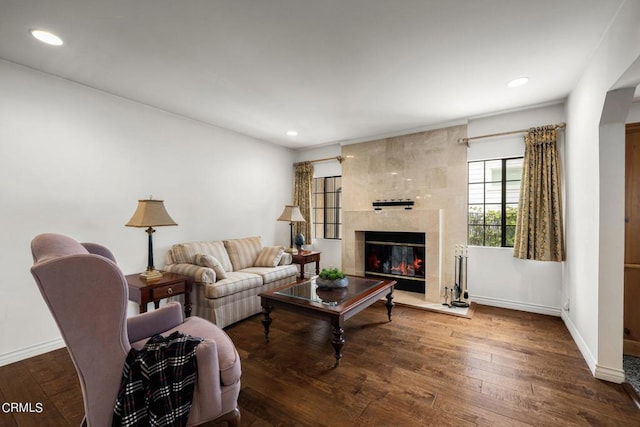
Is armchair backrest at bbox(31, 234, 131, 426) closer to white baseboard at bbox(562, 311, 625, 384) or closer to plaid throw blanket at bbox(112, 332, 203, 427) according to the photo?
plaid throw blanket at bbox(112, 332, 203, 427)

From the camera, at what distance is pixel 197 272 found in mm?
3104

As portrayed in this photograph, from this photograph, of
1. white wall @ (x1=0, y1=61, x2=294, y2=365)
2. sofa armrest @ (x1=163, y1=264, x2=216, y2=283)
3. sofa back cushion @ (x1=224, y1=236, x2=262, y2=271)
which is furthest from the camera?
sofa back cushion @ (x1=224, y1=236, x2=262, y2=271)

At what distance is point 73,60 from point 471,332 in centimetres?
463

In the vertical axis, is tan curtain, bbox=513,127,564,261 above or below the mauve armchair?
above

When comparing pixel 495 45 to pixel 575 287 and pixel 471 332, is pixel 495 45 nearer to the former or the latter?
pixel 575 287

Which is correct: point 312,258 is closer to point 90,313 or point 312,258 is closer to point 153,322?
point 153,322

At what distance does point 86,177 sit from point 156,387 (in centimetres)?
255

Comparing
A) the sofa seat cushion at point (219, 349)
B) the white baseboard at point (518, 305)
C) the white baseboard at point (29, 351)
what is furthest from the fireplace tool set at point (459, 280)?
the white baseboard at point (29, 351)

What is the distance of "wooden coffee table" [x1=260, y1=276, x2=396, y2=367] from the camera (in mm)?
2443

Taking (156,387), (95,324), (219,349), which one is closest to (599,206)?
(219,349)

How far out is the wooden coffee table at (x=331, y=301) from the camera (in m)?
2.44

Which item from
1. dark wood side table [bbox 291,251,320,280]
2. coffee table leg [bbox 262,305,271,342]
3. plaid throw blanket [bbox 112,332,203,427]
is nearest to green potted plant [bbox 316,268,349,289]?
coffee table leg [bbox 262,305,271,342]

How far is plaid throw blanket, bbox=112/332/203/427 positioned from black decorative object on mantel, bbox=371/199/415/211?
365cm

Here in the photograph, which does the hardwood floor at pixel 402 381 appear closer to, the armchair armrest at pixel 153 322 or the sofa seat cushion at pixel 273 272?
the armchair armrest at pixel 153 322
